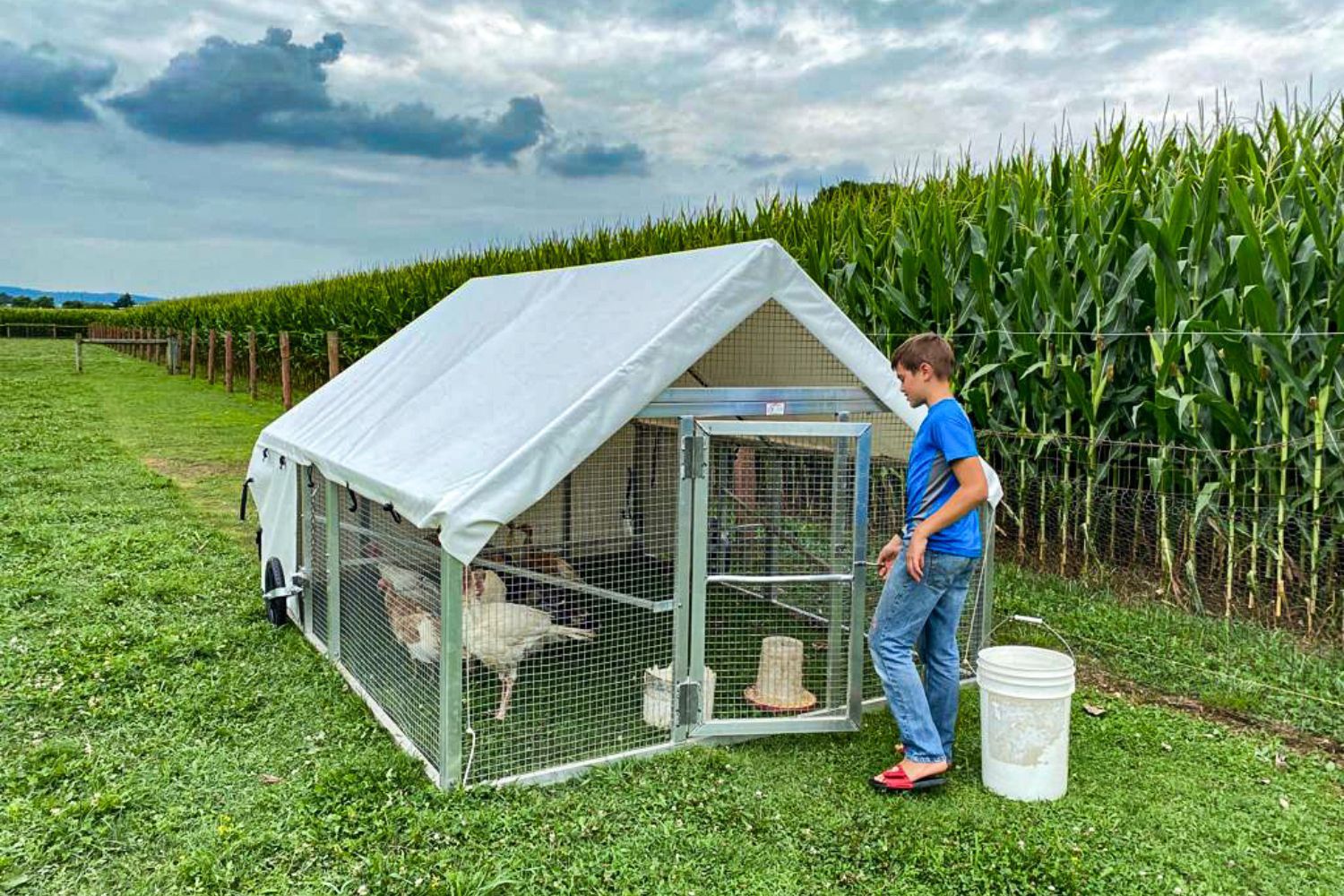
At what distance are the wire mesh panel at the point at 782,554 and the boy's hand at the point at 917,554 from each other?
0.56 metres

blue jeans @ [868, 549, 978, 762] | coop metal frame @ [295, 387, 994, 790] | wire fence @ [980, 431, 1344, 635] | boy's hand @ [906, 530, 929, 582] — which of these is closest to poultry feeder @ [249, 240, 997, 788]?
coop metal frame @ [295, 387, 994, 790]

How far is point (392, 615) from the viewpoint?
4645 millimetres

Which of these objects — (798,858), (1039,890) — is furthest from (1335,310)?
(798,858)

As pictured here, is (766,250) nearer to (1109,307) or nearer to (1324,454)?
(1109,307)

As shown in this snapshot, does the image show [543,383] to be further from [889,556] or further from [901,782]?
[901,782]

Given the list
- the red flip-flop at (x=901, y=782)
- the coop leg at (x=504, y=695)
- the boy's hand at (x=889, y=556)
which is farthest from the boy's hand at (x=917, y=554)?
the coop leg at (x=504, y=695)

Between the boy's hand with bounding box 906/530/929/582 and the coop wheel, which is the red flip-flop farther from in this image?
the coop wheel

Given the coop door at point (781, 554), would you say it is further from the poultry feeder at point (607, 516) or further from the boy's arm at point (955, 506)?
the boy's arm at point (955, 506)

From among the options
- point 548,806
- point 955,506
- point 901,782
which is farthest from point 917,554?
point 548,806

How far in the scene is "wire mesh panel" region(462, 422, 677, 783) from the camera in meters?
4.11

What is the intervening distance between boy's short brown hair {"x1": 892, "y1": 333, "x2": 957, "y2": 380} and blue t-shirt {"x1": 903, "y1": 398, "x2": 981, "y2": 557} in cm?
12

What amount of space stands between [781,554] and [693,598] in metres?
1.59

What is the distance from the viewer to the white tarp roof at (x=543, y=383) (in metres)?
3.73

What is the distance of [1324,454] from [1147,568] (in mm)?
1244
